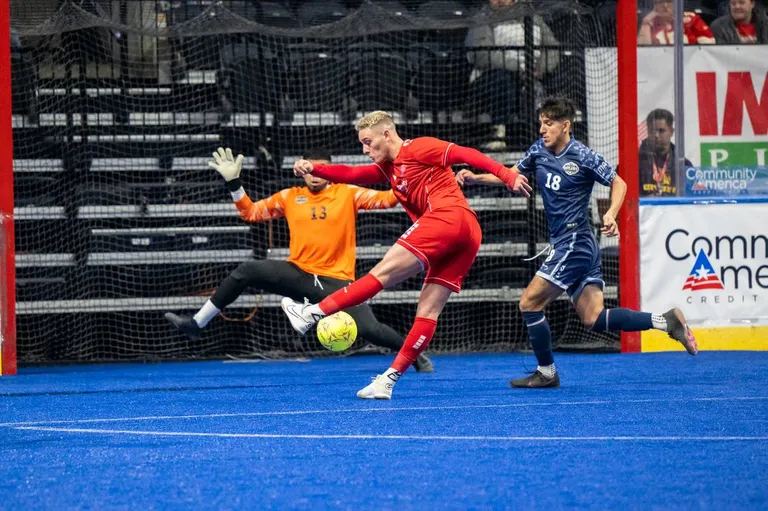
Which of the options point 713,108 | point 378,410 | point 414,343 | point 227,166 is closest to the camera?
point 378,410

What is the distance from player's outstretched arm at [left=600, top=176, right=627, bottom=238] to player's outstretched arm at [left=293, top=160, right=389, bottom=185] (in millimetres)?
1469

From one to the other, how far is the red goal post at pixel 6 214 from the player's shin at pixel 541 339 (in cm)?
464

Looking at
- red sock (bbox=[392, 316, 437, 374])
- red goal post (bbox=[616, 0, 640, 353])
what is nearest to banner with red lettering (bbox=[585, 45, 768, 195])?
red goal post (bbox=[616, 0, 640, 353])

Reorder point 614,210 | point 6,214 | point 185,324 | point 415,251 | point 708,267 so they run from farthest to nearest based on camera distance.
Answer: point 708,267
point 6,214
point 185,324
point 614,210
point 415,251

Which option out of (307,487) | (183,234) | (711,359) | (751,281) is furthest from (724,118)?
(307,487)

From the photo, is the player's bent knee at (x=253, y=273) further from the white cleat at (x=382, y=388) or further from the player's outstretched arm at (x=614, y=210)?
the player's outstretched arm at (x=614, y=210)

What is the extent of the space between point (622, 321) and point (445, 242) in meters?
1.84

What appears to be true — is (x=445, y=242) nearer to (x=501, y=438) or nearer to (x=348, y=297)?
(x=348, y=297)

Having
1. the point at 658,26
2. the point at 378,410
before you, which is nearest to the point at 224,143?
the point at 658,26

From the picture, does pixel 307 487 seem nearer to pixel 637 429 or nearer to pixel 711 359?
pixel 637 429

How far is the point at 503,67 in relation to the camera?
41.1 feet

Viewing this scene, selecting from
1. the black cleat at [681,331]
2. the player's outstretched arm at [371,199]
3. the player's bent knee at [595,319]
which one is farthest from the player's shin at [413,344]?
the player's outstretched arm at [371,199]

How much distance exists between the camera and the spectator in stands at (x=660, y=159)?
11.5m

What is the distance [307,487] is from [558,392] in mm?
3782
